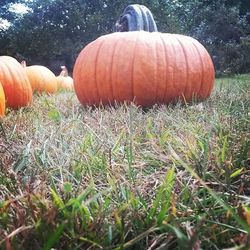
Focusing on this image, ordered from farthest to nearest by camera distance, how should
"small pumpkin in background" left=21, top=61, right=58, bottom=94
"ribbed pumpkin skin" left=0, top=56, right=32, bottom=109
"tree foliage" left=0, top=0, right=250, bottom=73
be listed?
"tree foliage" left=0, top=0, right=250, bottom=73 → "small pumpkin in background" left=21, top=61, right=58, bottom=94 → "ribbed pumpkin skin" left=0, top=56, right=32, bottom=109

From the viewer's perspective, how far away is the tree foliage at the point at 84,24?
10984mm

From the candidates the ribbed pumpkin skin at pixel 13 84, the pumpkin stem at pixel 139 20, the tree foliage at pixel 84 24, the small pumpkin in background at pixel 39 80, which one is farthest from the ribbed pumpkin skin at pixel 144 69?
the tree foliage at pixel 84 24

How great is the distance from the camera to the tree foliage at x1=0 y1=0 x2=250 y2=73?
1098cm

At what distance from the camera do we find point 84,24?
1280 centimetres

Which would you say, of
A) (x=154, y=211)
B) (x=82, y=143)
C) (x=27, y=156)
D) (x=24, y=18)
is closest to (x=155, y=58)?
(x=82, y=143)

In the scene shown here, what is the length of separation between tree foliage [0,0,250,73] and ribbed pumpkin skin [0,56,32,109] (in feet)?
29.1

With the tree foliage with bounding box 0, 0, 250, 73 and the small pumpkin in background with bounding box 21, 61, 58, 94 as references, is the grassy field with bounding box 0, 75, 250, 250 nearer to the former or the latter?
the small pumpkin in background with bounding box 21, 61, 58, 94

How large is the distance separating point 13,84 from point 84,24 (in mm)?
10749

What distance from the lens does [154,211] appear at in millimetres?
595

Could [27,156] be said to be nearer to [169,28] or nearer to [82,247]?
[82,247]

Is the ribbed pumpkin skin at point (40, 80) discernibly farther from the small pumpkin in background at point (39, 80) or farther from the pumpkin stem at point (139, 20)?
the pumpkin stem at point (139, 20)

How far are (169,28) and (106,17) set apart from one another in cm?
203

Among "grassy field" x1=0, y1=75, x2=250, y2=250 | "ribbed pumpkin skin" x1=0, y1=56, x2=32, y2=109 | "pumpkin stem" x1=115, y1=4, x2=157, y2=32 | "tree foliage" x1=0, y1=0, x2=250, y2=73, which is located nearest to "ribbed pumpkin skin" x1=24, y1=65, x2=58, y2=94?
"ribbed pumpkin skin" x1=0, y1=56, x2=32, y2=109

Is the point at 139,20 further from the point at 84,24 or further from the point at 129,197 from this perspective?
the point at 84,24
